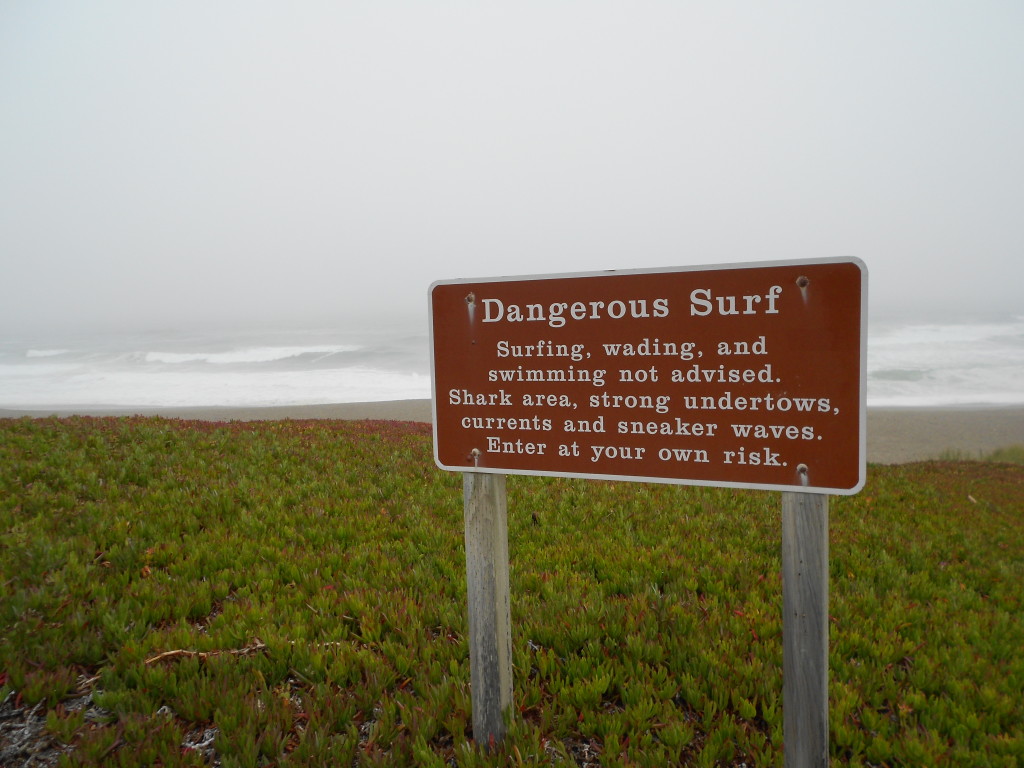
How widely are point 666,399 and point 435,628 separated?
2885 mm

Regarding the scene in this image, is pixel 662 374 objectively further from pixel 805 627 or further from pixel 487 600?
pixel 487 600

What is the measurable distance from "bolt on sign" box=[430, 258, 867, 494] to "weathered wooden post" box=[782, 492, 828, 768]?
0.63 ft

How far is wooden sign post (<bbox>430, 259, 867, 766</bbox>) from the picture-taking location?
2682 mm

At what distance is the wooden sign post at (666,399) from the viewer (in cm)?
268

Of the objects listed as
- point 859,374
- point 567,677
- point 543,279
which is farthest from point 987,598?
point 543,279

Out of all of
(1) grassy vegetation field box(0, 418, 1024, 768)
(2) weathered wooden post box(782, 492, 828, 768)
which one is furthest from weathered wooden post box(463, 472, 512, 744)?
(2) weathered wooden post box(782, 492, 828, 768)

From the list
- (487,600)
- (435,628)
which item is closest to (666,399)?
(487,600)

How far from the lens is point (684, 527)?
712cm

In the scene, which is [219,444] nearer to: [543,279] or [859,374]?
[543,279]

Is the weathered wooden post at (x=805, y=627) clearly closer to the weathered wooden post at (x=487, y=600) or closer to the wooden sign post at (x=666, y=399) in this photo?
the wooden sign post at (x=666, y=399)

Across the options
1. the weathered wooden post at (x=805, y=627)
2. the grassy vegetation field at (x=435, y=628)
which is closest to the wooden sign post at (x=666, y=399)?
the weathered wooden post at (x=805, y=627)

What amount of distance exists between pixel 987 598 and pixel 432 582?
16.5 feet

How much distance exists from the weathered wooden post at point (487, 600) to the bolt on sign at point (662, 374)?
0.21m

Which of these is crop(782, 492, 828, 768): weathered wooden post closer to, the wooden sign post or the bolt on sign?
the wooden sign post
